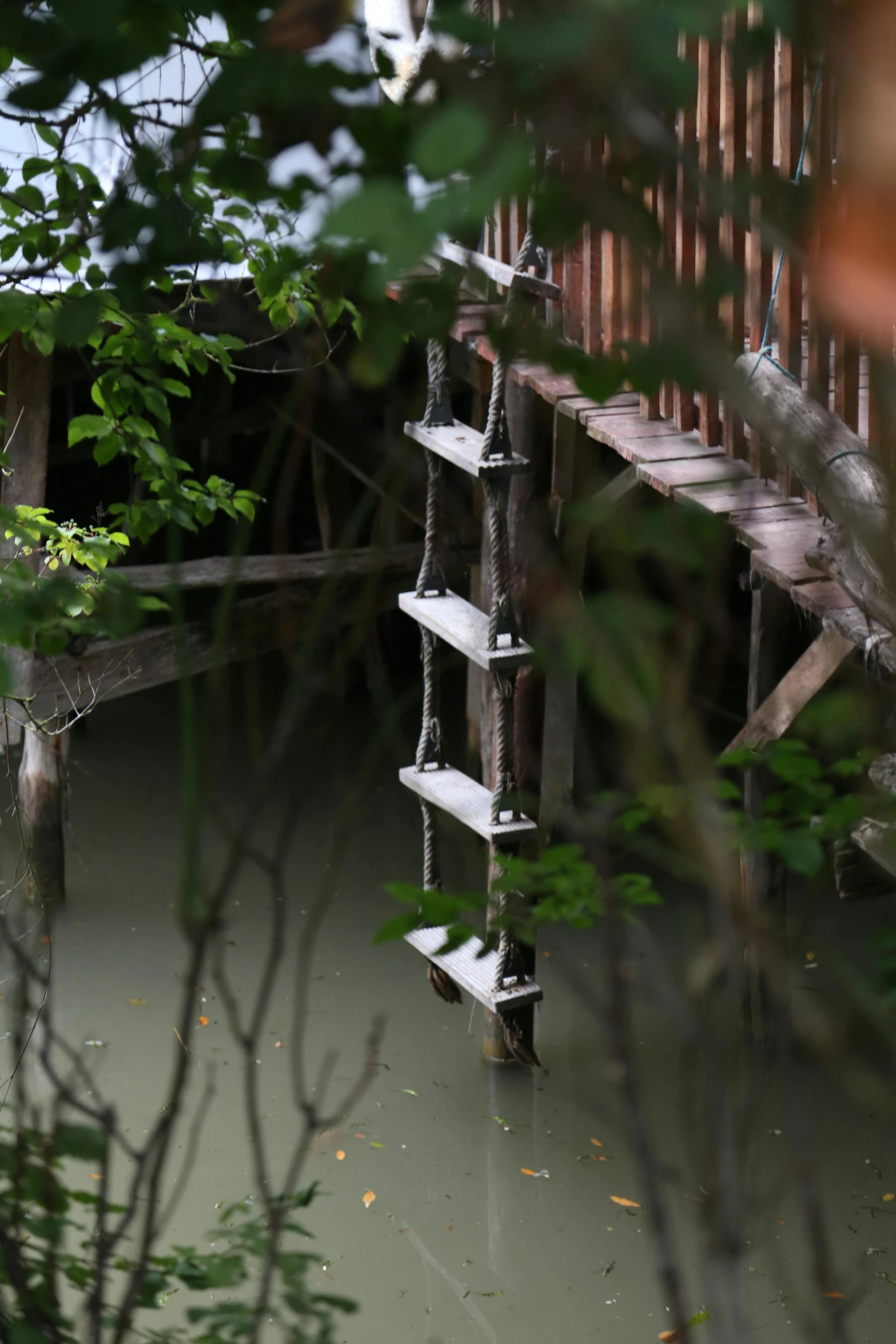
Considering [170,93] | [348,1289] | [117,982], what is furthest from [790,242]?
[170,93]

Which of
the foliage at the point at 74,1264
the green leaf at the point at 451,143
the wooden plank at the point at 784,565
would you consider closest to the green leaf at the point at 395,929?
the foliage at the point at 74,1264

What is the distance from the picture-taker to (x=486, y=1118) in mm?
4578

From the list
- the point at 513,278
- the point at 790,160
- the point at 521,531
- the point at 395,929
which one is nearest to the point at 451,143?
the point at 395,929

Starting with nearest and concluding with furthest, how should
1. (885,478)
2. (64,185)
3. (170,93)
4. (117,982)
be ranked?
1. (885,478)
2. (64,185)
3. (117,982)
4. (170,93)

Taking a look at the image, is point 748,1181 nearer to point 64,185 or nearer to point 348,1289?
point 64,185

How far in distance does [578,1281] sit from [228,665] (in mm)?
3533

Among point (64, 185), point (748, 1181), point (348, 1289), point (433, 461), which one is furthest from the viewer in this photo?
point (433, 461)

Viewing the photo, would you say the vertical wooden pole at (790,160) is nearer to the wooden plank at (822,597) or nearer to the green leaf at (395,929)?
the wooden plank at (822,597)

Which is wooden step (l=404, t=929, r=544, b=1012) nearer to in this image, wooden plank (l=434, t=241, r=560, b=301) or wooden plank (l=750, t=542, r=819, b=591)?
wooden plank (l=750, t=542, r=819, b=591)

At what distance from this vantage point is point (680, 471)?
12.6ft

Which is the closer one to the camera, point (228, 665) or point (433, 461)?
point (433, 461)

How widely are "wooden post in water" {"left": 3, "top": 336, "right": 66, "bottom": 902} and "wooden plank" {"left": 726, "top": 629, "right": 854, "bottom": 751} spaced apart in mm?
2461

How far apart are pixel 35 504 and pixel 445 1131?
267 cm

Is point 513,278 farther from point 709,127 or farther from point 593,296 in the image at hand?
point 709,127
